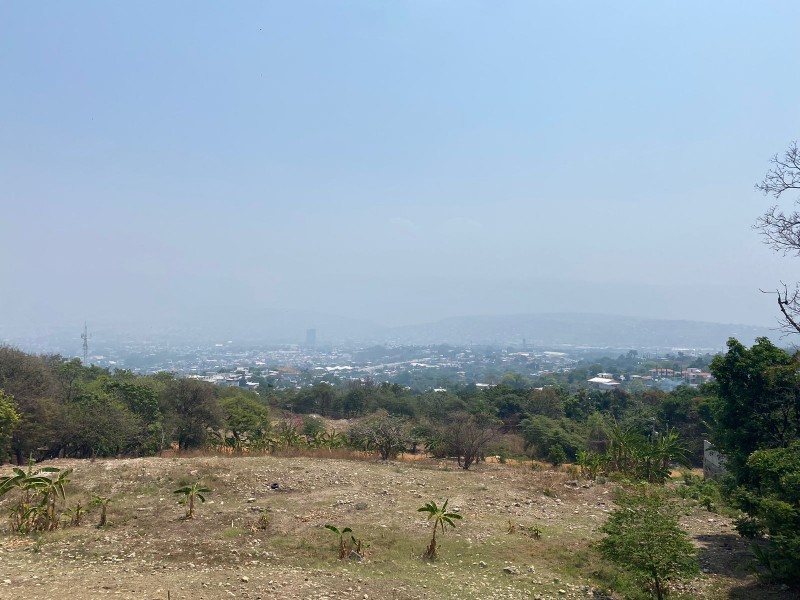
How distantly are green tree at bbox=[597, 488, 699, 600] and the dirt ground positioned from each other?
3.14 ft

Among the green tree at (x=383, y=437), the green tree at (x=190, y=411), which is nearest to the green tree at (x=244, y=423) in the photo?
the green tree at (x=190, y=411)

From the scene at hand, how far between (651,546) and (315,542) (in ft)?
21.3

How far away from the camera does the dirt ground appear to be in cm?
898

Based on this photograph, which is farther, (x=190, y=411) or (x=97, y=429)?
(x=190, y=411)

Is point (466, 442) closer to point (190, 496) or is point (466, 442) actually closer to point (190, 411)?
point (190, 496)

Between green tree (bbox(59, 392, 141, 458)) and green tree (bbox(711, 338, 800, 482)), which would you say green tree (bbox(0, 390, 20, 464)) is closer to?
green tree (bbox(59, 392, 141, 458))

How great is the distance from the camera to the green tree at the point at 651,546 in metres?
8.34

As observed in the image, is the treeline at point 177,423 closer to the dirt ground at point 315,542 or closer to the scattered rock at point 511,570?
the dirt ground at point 315,542

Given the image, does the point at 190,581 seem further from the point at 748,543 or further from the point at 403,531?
the point at 748,543

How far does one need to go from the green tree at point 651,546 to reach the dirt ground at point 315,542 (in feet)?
3.14

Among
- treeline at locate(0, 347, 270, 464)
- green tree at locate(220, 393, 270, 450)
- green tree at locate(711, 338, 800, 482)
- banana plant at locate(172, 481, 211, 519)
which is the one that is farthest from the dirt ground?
green tree at locate(220, 393, 270, 450)

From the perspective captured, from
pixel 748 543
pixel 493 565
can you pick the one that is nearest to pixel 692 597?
pixel 493 565

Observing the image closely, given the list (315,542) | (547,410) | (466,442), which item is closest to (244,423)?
(466,442)

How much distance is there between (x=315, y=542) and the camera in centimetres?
1107
